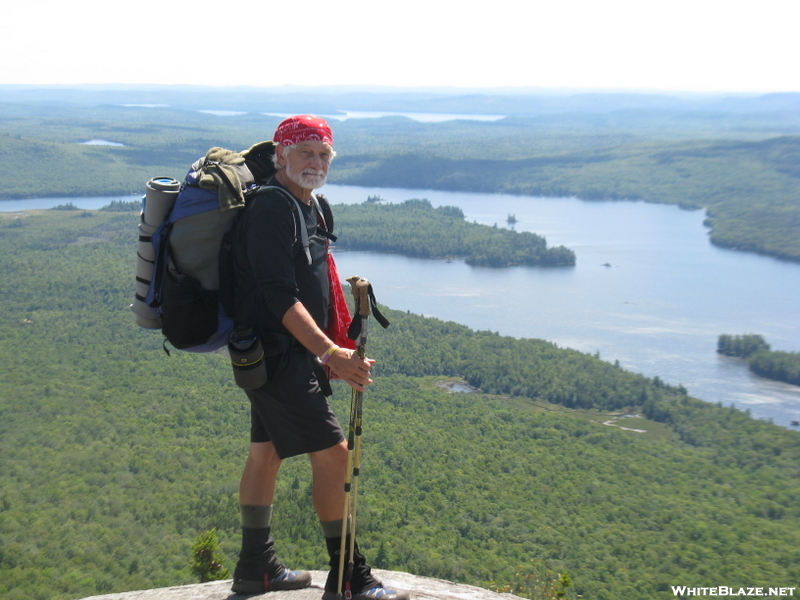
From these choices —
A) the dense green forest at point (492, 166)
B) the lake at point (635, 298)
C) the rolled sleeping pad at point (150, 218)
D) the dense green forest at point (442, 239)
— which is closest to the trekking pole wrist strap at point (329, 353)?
the rolled sleeping pad at point (150, 218)

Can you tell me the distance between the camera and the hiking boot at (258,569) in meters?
4.07

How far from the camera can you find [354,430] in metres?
3.76

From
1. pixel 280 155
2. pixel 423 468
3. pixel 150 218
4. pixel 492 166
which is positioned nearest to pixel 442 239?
pixel 492 166

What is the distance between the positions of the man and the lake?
4564 cm

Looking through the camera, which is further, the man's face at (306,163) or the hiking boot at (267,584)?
the hiking boot at (267,584)

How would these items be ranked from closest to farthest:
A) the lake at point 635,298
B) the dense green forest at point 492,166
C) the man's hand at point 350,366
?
the man's hand at point 350,366 → the lake at point 635,298 → the dense green forest at point 492,166

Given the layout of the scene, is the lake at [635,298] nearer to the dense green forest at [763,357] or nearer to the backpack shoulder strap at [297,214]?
the dense green forest at [763,357]

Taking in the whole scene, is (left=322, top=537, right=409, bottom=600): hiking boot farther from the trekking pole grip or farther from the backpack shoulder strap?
the backpack shoulder strap

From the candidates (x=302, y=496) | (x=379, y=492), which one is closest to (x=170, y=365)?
(x=379, y=492)

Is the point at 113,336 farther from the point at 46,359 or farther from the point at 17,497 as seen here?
the point at 17,497

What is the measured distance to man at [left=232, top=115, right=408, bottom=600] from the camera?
11.1 ft

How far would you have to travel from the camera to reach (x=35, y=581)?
53.0 ft

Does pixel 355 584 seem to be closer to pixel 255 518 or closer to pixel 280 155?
pixel 255 518

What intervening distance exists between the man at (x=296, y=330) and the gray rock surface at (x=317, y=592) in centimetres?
29
